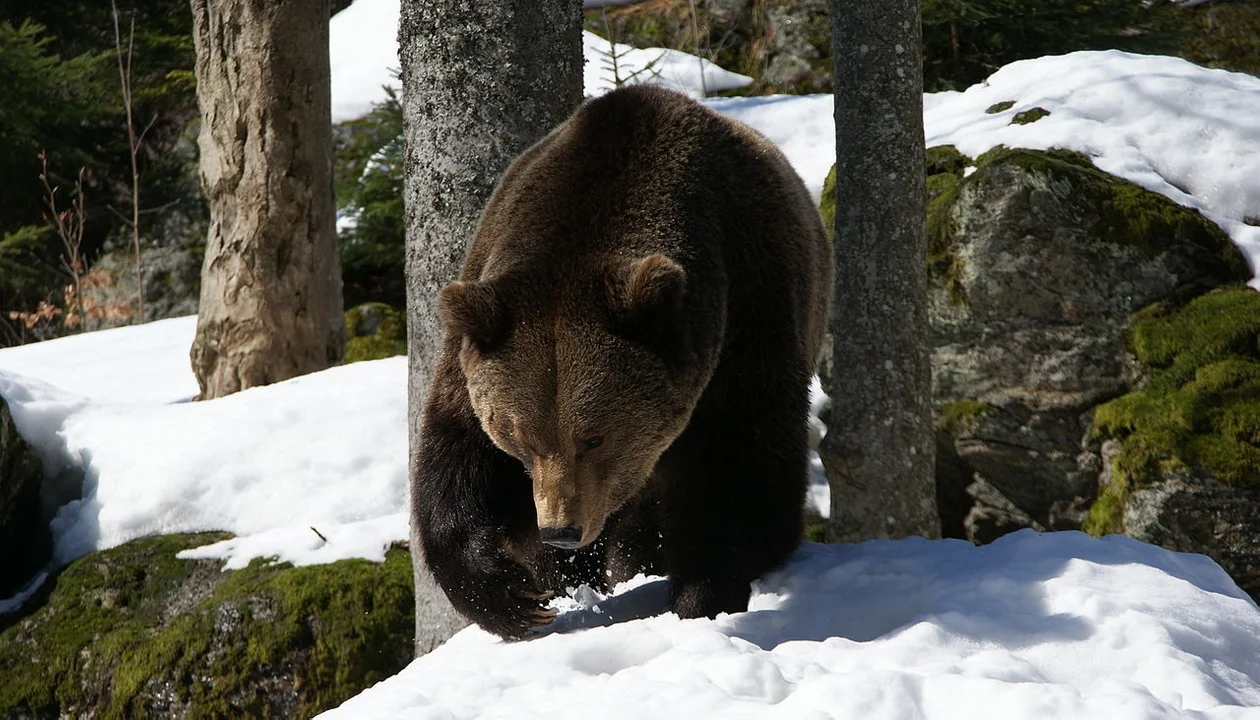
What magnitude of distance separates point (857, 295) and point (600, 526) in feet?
8.06

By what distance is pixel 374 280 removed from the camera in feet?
40.0

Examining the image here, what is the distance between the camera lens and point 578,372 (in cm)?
332

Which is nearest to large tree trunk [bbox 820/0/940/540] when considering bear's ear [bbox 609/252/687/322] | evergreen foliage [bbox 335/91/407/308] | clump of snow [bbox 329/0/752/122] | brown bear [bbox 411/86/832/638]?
brown bear [bbox 411/86/832/638]

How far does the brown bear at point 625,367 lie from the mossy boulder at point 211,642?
2100 mm

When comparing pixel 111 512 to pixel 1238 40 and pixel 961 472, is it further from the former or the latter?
pixel 1238 40

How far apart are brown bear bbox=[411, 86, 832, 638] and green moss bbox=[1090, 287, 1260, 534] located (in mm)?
2625

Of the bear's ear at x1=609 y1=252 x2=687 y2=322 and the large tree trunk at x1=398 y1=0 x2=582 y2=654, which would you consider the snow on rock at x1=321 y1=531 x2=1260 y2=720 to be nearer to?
the bear's ear at x1=609 y1=252 x2=687 y2=322

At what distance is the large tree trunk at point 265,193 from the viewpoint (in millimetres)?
8477

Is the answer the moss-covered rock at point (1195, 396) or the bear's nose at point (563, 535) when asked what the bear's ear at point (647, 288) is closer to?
→ the bear's nose at point (563, 535)

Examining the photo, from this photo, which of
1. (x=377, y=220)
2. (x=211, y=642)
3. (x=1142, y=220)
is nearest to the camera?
(x=211, y=642)

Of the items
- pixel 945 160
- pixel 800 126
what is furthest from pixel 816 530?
pixel 800 126

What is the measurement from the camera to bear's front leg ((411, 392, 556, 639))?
→ 3.66 m

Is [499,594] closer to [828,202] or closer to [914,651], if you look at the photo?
[914,651]

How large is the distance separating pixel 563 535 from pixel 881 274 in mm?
2711
